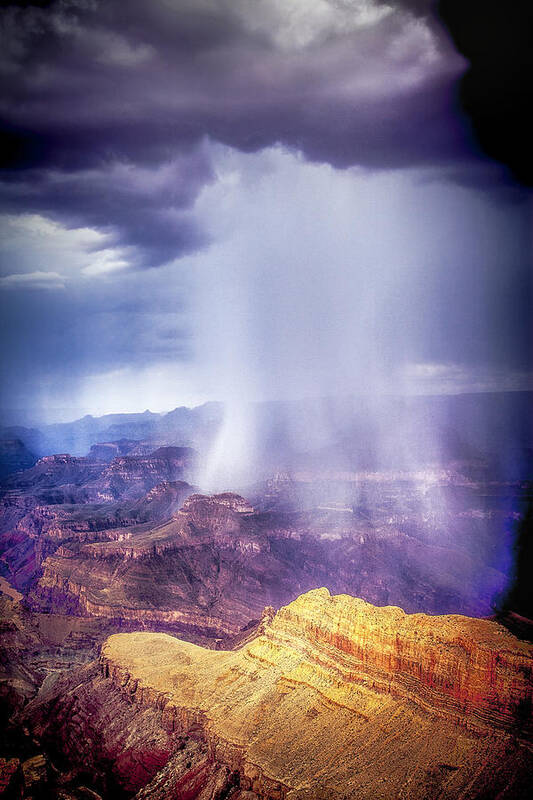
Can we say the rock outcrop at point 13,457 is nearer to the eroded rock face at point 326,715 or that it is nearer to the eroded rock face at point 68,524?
the eroded rock face at point 68,524

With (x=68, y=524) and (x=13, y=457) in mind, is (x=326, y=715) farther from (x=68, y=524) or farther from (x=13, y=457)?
(x=13, y=457)

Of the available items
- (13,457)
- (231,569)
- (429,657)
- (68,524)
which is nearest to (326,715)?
(429,657)

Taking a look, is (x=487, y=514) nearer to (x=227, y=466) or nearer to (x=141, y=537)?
(x=141, y=537)

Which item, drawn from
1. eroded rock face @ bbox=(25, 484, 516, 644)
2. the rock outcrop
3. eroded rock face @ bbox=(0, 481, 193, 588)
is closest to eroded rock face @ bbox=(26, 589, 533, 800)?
eroded rock face @ bbox=(25, 484, 516, 644)

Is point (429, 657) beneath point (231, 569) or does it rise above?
above

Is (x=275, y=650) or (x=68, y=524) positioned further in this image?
(x=68, y=524)

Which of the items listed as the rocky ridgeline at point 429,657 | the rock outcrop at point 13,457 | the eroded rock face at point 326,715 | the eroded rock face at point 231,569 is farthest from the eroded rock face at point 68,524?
the rock outcrop at point 13,457

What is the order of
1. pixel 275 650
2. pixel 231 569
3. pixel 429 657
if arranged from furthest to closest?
pixel 231 569, pixel 275 650, pixel 429 657

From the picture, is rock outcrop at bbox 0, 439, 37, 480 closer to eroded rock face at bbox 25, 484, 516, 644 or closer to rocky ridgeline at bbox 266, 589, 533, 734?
eroded rock face at bbox 25, 484, 516, 644

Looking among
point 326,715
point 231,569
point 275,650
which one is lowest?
point 231,569

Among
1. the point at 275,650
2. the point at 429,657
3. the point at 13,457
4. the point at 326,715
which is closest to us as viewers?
the point at 429,657
